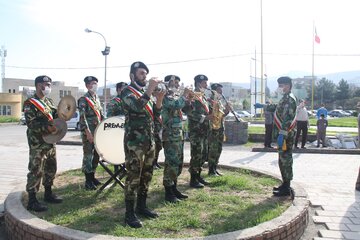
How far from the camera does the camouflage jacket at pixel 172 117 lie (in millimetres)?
5508

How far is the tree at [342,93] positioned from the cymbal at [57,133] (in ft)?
254

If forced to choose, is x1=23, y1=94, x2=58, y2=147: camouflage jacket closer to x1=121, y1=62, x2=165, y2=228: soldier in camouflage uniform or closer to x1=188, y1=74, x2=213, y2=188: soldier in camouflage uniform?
x1=121, y1=62, x2=165, y2=228: soldier in camouflage uniform

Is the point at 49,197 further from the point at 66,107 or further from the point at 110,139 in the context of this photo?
the point at 66,107

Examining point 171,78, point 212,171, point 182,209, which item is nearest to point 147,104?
point 171,78

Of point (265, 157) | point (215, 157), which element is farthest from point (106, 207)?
point (265, 157)

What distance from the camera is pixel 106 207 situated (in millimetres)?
5418

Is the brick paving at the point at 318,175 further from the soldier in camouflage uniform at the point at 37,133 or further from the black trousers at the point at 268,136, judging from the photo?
the soldier in camouflage uniform at the point at 37,133

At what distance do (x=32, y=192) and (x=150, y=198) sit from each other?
5.99 ft

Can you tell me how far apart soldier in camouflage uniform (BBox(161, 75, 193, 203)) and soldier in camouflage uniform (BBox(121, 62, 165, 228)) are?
70 cm

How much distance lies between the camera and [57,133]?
5320mm

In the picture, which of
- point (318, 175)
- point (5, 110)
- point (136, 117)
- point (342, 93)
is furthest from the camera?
point (342, 93)

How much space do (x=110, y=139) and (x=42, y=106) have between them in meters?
1.21

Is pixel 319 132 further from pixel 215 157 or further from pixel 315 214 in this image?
pixel 315 214

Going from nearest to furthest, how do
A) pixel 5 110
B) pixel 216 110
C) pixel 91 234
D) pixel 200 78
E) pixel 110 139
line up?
pixel 91 234 → pixel 110 139 → pixel 200 78 → pixel 216 110 → pixel 5 110
